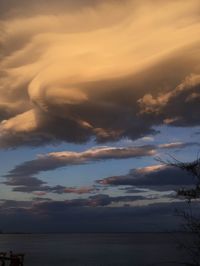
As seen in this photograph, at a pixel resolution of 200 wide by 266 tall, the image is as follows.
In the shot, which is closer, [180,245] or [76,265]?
[180,245]

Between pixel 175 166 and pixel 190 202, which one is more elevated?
pixel 175 166

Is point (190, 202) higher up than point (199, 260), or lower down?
higher up

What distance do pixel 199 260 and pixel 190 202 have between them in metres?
1.65

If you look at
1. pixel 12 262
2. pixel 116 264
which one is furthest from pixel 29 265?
pixel 12 262

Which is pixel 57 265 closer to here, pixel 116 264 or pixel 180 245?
pixel 116 264

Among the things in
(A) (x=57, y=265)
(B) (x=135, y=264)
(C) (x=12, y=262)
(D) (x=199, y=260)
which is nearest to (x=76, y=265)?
(A) (x=57, y=265)

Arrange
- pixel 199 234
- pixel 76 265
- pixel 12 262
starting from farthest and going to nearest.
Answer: pixel 76 265 → pixel 12 262 → pixel 199 234

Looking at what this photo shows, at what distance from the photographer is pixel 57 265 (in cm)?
10712

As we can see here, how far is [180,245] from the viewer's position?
14.0 metres

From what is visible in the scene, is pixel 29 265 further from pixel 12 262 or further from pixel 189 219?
pixel 189 219

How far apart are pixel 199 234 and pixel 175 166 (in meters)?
1.95

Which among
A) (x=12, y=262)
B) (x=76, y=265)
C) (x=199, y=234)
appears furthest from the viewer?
(x=76, y=265)

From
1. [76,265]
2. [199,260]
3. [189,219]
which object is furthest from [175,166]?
[76,265]

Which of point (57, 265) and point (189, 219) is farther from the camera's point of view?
point (57, 265)
